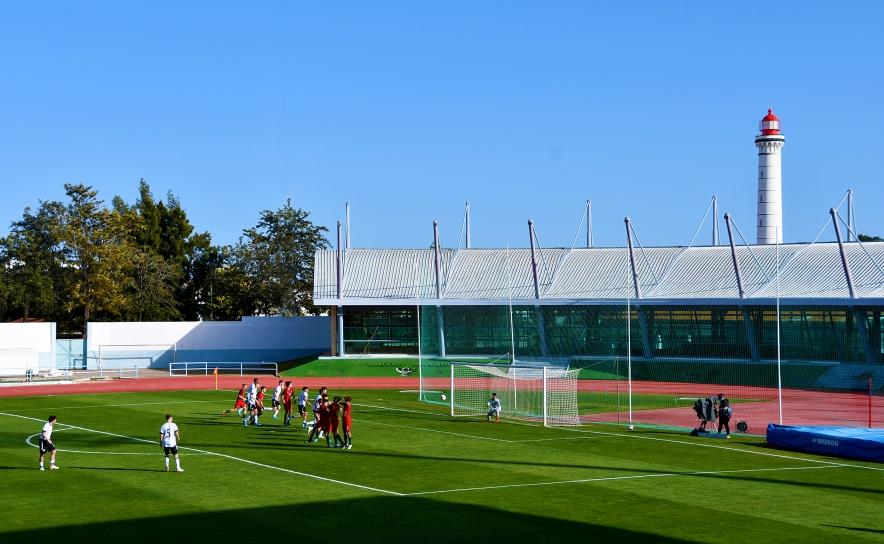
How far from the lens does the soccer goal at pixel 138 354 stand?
7088 cm

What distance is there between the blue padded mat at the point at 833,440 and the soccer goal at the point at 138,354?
165 ft

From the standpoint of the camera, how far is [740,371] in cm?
4678

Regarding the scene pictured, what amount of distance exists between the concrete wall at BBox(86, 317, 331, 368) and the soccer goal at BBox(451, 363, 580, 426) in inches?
1224

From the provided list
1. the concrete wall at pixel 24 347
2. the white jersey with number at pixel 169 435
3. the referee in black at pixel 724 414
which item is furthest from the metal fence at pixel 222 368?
the white jersey with number at pixel 169 435

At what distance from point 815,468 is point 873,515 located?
6751 millimetres

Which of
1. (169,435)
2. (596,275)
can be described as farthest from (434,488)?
(596,275)

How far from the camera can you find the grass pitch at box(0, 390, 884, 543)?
18.1m

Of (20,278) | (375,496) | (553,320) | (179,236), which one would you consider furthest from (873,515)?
(179,236)

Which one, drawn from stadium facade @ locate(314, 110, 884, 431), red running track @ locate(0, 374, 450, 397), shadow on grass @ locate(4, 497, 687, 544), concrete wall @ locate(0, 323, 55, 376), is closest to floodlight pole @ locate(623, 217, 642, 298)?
stadium facade @ locate(314, 110, 884, 431)

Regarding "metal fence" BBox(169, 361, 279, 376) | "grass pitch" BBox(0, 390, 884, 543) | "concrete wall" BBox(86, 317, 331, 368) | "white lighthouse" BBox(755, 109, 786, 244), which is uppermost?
"white lighthouse" BBox(755, 109, 786, 244)

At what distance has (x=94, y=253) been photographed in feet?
253

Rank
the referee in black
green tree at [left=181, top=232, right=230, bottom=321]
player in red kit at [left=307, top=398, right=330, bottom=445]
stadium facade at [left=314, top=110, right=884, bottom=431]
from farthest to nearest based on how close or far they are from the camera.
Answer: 1. green tree at [left=181, top=232, right=230, bottom=321]
2. stadium facade at [left=314, top=110, right=884, bottom=431]
3. the referee in black
4. player in red kit at [left=307, top=398, right=330, bottom=445]

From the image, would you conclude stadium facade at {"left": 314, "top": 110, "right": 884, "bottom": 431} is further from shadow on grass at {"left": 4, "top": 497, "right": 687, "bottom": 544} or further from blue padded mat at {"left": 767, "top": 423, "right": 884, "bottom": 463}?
shadow on grass at {"left": 4, "top": 497, "right": 687, "bottom": 544}

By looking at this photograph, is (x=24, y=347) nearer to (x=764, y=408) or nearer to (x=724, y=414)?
(x=764, y=408)
